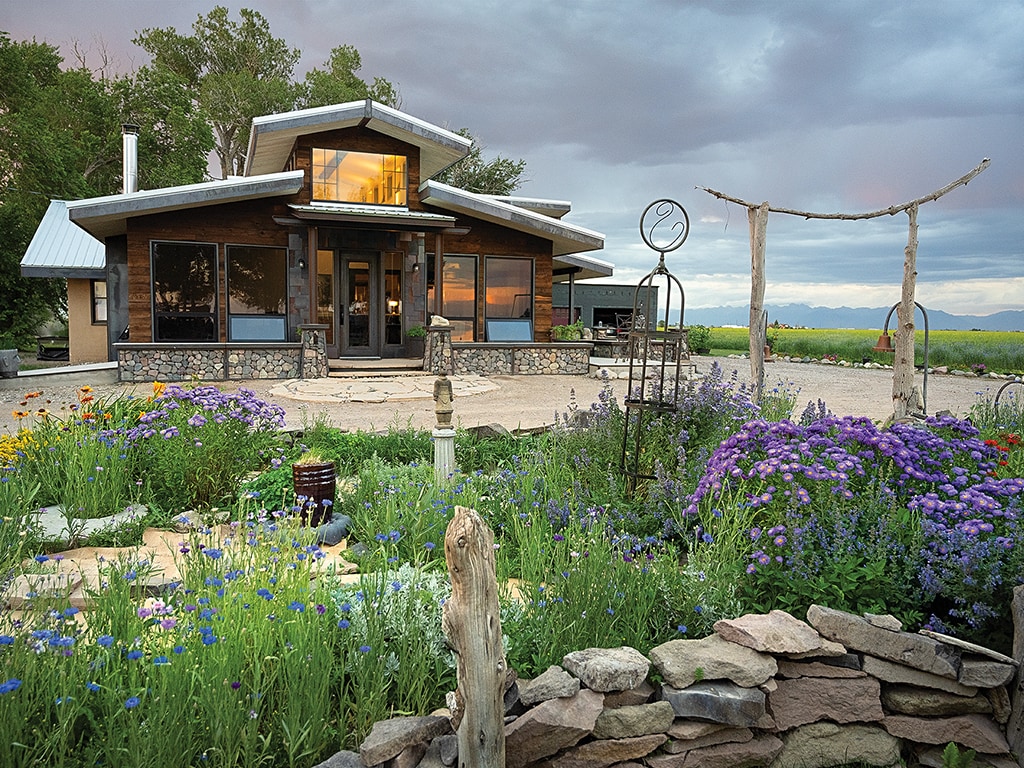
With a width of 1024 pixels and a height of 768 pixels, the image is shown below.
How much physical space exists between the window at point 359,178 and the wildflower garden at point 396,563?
445 inches

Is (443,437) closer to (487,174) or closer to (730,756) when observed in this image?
(730,756)

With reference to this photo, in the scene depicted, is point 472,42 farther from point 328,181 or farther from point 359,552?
point 359,552

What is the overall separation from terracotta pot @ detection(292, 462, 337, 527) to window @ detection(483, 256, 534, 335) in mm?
12959

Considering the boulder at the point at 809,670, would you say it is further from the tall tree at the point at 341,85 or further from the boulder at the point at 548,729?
the tall tree at the point at 341,85

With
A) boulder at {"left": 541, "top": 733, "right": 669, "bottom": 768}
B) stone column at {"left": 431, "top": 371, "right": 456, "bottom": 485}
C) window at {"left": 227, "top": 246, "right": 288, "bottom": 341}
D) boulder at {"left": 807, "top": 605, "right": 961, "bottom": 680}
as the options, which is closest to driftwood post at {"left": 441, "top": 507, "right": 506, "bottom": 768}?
boulder at {"left": 541, "top": 733, "right": 669, "bottom": 768}

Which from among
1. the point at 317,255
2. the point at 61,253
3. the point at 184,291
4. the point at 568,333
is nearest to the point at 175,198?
the point at 184,291

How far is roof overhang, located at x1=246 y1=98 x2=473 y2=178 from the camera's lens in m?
14.8

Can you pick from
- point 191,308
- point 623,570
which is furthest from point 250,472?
point 191,308

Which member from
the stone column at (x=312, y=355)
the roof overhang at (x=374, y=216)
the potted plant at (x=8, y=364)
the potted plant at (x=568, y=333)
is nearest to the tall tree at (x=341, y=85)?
the roof overhang at (x=374, y=216)

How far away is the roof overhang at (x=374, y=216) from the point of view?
47.9 feet

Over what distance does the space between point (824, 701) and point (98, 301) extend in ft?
68.9

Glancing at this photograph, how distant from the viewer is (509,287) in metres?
17.6

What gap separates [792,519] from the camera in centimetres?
340

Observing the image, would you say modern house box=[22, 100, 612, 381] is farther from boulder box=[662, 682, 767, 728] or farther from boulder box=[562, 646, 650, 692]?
boulder box=[662, 682, 767, 728]
